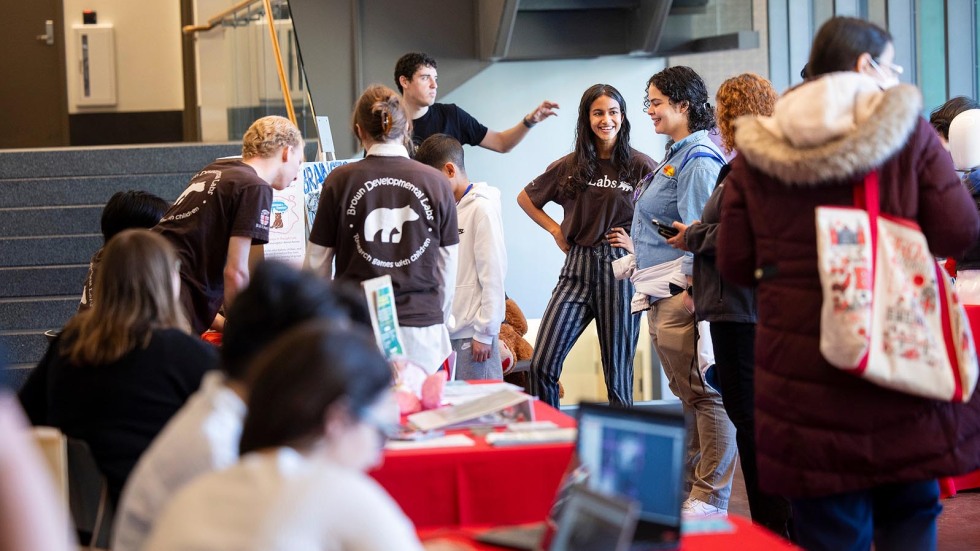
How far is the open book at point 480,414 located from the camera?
2.81 metres

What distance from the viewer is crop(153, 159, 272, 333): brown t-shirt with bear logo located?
4320mm

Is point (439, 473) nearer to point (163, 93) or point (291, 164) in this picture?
point (291, 164)

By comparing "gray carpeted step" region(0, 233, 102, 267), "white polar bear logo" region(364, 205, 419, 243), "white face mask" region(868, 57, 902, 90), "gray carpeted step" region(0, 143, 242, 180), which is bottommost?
"gray carpeted step" region(0, 233, 102, 267)

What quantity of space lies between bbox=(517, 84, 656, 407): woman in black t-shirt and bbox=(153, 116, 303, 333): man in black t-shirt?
4.27 feet

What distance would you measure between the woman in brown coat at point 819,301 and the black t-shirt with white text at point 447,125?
3.29m

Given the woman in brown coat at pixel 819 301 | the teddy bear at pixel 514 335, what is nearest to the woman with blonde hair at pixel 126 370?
the woman in brown coat at pixel 819 301

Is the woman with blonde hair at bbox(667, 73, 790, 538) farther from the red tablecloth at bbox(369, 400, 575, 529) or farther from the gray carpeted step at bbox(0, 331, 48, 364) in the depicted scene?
the gray carpeted step at bbox(0, 331, 48, 364)

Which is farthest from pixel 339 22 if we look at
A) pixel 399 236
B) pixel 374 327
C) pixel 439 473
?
pixel 439 473

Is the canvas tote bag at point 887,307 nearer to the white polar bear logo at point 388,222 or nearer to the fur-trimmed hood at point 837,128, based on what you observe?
the fur-trimmed hood at point 837,128

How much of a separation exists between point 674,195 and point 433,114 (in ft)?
6.65

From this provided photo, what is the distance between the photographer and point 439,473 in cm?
259

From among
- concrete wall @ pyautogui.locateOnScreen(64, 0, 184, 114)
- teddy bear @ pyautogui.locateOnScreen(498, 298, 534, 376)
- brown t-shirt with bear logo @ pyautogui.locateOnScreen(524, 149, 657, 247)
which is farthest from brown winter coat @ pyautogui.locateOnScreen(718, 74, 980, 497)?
concrete wall @ pyautogui.locateOnScreen(64, 0, 184, 114)

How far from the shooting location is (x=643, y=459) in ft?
6.12

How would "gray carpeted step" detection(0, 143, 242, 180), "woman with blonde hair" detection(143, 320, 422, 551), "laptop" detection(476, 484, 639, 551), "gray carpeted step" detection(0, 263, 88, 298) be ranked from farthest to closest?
"gray carpeted step" detection(0, 143, 242, 180), "gray carpeted step" detection(0, 263, 88, 298), "laptop" detection(476, 484, 639, 551), "woman with blonde hair" detection(143, 320, 422, 551)
